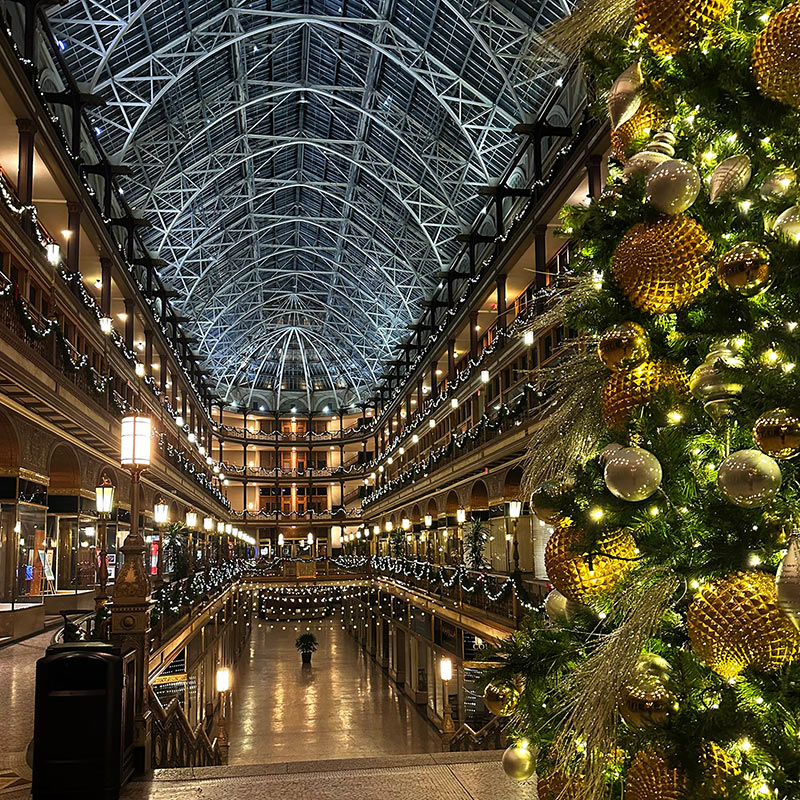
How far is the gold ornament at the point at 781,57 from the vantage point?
7.85 feet

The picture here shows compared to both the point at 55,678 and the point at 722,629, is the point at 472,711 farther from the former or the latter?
the point at 722,629

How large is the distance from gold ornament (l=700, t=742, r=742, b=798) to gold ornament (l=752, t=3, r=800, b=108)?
6.33 ft

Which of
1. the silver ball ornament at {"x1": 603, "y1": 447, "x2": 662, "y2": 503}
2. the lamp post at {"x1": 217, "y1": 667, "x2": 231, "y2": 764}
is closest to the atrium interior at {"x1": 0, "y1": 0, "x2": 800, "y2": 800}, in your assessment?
the silver ball ornament at {"x1": 603, "y1": 447, "x2": 662, "y2": 503}

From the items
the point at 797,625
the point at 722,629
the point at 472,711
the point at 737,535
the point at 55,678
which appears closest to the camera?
the point at 797,625

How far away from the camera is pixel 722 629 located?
2223 mm

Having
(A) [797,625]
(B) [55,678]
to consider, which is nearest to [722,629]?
(A) [797,625]

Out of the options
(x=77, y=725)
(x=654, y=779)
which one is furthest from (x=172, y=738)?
(x=654, y=779)

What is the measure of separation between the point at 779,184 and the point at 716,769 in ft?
5.80

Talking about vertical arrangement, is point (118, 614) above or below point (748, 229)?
below

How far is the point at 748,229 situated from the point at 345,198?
145 ft

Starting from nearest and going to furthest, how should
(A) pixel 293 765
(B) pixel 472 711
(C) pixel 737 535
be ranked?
(C) pixel 737 535
(A) pixel 293 765
(B) pixel 472 711

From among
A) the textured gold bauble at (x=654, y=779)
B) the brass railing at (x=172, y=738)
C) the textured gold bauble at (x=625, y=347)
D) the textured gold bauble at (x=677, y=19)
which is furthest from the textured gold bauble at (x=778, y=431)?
the brass railing at (x=172, y=738)

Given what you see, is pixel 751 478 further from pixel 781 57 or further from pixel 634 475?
pixel 781 57

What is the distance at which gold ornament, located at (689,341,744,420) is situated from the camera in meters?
2.40
